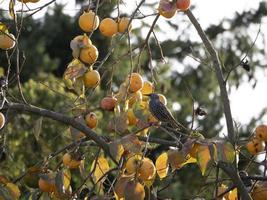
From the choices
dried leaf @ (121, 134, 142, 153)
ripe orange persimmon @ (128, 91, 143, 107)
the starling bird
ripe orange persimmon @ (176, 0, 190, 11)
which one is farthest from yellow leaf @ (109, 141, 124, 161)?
ripe orange persimmon @ (176, 0, 190, 11)

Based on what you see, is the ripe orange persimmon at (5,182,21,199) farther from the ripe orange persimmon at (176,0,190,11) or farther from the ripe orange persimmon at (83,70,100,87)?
the ripe orange persimmon at (176,0,190,11)

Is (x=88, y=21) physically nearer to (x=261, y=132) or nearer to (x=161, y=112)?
(x=161, y=112)

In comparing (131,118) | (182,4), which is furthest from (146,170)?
(182,4)

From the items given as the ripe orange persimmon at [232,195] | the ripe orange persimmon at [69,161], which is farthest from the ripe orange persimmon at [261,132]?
the ripe orange persimmon at [69,161]

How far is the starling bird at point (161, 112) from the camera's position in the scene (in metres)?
1.36

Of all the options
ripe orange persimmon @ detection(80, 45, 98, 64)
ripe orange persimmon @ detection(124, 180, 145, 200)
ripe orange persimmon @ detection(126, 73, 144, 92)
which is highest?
ripe orange persimmon @ detection(80, 45, 98, 64)

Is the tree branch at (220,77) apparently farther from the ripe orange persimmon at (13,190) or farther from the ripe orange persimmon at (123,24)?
the ripe orange persimmon at (13,190)

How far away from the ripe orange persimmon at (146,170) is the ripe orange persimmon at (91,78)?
0.21m

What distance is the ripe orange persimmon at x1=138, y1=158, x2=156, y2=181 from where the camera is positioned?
4.41 ft

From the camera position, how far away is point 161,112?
1387 mm

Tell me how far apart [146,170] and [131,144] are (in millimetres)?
65

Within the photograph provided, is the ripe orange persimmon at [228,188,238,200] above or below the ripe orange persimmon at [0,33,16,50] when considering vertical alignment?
below

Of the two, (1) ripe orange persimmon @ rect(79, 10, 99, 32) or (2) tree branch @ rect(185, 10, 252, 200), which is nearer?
(2) tree branch @ rect(185, 10, 252, 200)

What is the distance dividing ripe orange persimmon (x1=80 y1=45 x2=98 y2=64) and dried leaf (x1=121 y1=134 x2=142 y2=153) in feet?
0.75
